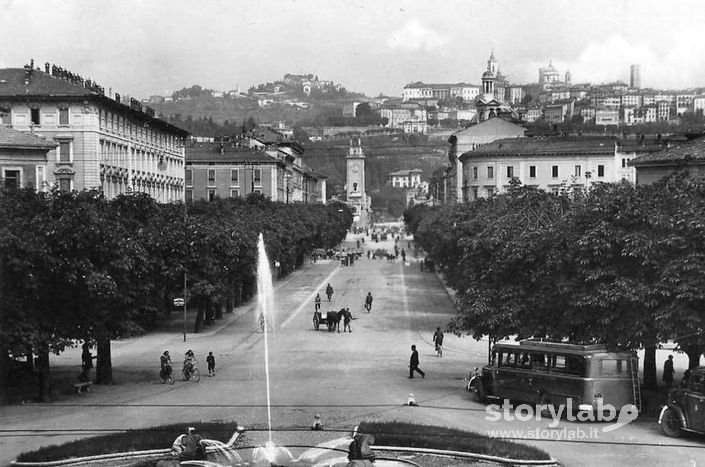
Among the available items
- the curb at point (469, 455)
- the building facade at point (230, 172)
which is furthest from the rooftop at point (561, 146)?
the curb at point (469, 455)

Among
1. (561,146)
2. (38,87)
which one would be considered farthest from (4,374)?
(561,146)

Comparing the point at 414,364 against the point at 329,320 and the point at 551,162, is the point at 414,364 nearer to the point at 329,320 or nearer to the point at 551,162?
the point at 329,320

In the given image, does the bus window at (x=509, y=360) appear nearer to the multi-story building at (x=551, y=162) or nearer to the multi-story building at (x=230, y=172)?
the multi-story building at (x=551, y=162)

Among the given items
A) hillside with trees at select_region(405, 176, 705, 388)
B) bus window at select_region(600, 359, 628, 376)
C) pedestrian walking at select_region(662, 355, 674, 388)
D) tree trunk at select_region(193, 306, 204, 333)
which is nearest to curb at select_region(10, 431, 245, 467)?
bus window at select_region(600, 359, 628, 376)

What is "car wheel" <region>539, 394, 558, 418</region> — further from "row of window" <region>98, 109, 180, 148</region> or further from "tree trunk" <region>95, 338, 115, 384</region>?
"row of window" <region>98, 109, 180, 148</region>

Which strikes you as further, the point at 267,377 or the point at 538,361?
the point at 267,377
